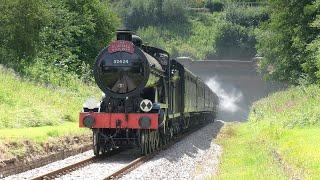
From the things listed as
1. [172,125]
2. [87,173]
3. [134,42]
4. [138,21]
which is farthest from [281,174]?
[138,21]

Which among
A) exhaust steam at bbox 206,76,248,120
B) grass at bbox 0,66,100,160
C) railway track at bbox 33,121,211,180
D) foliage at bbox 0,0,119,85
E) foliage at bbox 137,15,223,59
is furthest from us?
foliage at bbox 137,15,223,59

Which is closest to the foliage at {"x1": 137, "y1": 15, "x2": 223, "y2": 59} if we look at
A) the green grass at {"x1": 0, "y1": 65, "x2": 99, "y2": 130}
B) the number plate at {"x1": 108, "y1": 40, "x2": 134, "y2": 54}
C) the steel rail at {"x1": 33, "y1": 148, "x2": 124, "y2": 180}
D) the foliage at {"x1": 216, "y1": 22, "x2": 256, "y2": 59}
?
the foliage at {"x1": 216, "y1": 22, "x2": 256, "y2": 59}

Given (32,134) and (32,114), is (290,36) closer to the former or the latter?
(32,114)

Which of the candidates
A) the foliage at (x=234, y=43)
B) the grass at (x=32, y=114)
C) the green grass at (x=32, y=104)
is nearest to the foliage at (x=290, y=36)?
the grass at (x=32, y=114)

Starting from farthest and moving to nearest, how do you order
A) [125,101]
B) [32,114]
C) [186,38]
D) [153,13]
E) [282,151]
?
1. [153,13]
2. [186,38]
3. [32,114]
4. [125,101]
5. [282,151]

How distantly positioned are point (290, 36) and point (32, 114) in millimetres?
26966

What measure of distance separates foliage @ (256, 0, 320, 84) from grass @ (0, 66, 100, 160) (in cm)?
1647

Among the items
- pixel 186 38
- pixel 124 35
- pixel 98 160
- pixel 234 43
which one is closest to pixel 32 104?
pixel 124 35

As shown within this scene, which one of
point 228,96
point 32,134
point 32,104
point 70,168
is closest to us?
point 70,168

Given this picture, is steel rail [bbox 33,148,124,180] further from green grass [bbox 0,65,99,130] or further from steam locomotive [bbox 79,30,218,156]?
green grass [bbox 0,65,99,130]

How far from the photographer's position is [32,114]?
2222 centimetres

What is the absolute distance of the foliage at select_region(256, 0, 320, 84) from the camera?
132 feet

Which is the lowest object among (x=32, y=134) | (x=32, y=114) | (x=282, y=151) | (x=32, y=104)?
(x=282, y=151)

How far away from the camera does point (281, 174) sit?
12695mm
